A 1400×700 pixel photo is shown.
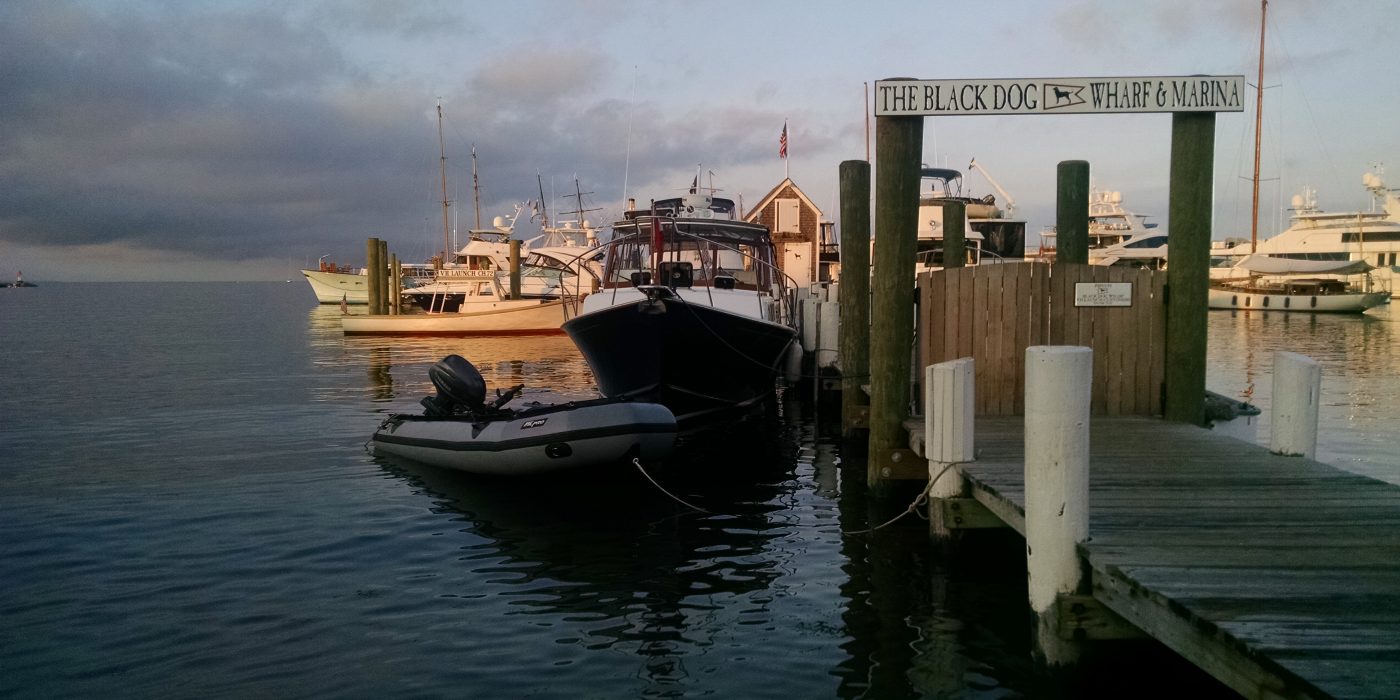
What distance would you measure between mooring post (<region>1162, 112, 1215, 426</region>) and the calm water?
2.21 metres

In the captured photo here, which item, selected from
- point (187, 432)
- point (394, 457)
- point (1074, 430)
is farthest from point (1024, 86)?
point (187, 432)

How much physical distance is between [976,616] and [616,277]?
11895mm

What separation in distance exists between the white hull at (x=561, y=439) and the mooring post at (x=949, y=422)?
4.09m

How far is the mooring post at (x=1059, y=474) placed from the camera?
4746 mm

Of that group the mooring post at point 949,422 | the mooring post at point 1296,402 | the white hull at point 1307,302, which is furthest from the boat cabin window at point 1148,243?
the mooring post at point 949,422

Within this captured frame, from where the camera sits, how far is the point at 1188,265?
8.30 m

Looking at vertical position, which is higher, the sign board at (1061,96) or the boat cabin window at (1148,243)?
the boat cabin window at (1148,243)

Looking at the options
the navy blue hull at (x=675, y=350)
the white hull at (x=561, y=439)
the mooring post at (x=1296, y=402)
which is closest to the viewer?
the mooring post at (x=1296, y=402)

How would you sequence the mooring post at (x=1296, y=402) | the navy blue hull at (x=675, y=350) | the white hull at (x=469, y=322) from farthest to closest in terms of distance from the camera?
the white hull at (x=469, y=322)
the navy blue hull at (x=675, y=350)
the mooring post at (x=1296, y=402)

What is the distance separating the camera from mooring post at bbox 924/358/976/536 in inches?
268

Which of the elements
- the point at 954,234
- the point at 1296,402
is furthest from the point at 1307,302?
the point at 1296,402

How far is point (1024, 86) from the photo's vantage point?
7633mm

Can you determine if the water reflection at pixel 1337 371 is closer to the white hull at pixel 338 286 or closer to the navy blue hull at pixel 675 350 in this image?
the navy blue hull at pixel 675 350

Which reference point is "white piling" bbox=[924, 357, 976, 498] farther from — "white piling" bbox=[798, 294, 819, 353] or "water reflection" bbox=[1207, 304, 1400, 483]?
"white piling" bbox=[798, 294, 819, 353]
